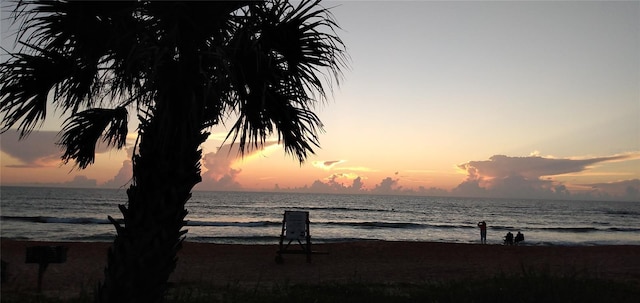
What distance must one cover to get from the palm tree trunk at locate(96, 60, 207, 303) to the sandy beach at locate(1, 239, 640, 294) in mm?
5777

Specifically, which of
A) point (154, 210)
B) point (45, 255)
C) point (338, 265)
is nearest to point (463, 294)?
point (154, 210)

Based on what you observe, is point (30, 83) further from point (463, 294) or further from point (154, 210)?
point (463, 294)

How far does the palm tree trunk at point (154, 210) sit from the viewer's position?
497cm

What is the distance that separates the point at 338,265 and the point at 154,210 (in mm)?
13389

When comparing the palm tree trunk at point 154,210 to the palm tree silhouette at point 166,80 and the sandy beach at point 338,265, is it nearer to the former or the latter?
the palm tree silhouette at point 166,80

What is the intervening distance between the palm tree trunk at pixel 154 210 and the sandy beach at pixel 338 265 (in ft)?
19.0

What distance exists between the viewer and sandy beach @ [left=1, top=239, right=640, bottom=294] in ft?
43.9

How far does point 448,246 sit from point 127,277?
74.4ft

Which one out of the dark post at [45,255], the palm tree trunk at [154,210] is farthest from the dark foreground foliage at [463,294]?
the palm tree trunk at [154,210]

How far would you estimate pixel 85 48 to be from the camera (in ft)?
17.7

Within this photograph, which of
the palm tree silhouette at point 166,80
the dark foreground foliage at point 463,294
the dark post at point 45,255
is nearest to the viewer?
the palm tree silhouette at point 166,80

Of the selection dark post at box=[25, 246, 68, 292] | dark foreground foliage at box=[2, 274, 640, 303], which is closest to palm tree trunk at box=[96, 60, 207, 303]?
dark foreground foliage at box=[2, 274, 640, 303]

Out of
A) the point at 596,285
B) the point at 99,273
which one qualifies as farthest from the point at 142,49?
the point at 99,273

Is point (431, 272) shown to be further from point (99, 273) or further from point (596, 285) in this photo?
point (99, 273)
